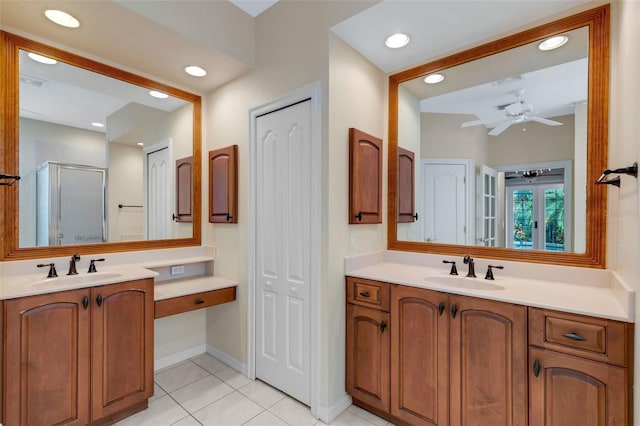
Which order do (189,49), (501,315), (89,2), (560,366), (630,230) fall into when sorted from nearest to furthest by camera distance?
(630,230) → (560,366) → (501,315) → (89,2) → (189,49)

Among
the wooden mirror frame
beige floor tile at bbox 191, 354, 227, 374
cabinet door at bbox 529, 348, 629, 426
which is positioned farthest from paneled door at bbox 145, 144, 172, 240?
cabinet door at bbox 529, 348, 629, 426

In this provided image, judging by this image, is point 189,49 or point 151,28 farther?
point 189,49

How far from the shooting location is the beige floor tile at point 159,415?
1922 millimetres

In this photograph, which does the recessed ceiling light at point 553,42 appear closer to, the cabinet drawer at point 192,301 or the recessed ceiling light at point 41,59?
the cabinet drawer at point 192,301

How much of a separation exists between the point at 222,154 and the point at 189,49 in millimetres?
834

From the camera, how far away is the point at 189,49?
214cm

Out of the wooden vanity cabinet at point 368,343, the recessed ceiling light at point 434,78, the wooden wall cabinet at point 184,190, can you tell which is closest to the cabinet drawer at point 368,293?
the wooden vanity cabinet at point 368,343

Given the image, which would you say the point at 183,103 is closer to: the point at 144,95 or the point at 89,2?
the point at 144,95

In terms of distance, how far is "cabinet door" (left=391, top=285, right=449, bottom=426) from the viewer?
1.67 m

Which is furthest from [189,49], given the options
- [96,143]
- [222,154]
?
[96,143]

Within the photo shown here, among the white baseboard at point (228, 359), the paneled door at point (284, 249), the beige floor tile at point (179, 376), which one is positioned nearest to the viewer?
the paneled door at point (284, 249)

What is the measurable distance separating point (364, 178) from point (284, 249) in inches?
31.3

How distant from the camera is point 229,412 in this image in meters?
2.04

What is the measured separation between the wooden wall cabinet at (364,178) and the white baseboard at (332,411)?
1235mm
